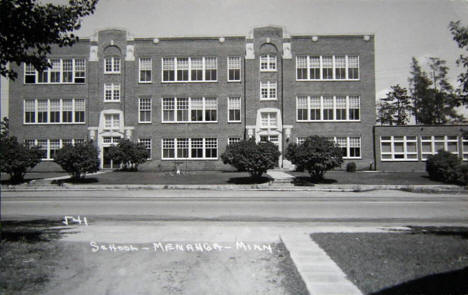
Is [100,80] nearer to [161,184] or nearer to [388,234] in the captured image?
[161,184]

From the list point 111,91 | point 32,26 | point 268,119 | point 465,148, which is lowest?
Result: point 465,148

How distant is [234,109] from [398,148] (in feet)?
56.6

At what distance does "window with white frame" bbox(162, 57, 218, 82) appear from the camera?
118 ft

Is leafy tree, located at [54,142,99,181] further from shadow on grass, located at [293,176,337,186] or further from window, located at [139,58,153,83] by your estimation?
shadow on grass, located at [293,176,337,186]

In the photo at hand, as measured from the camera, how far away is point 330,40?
117ft

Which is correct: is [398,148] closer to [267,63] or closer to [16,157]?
[267,63]

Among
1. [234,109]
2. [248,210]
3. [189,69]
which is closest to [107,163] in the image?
[189,69]

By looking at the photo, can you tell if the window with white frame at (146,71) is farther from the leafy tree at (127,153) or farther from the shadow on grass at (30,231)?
the shadow on grass at (30,231)

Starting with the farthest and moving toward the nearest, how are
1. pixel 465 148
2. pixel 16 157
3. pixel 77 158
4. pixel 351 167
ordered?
pixel 465 148, pixel 351 167, pixel 16 157, pixel 77 158

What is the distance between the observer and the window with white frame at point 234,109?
35.7 m

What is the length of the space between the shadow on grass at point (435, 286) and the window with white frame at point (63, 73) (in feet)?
123

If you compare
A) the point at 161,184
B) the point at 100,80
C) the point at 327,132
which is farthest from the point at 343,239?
the point at 100,80

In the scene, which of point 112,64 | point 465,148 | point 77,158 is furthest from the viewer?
point 112,64

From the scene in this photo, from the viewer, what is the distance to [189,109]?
117 feet
